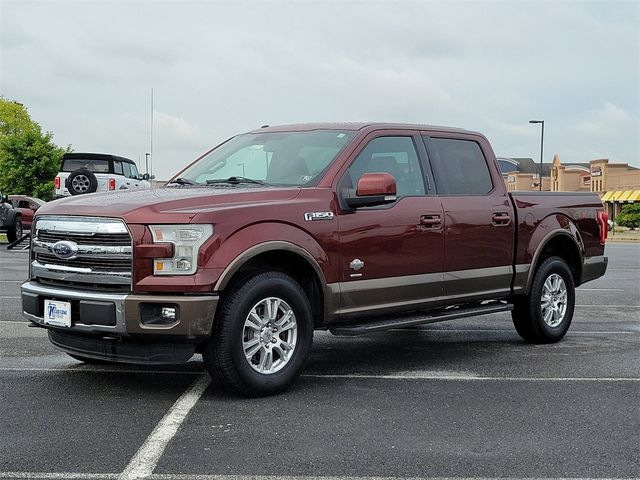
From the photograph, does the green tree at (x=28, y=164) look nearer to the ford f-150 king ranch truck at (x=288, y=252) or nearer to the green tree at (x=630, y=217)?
the green tree at (x=630, y=217)

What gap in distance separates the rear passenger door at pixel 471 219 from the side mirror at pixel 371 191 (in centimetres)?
96

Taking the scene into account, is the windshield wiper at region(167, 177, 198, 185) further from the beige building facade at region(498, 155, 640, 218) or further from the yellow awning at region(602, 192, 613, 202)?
the yellow awning at region(602, 192, 613, 202)

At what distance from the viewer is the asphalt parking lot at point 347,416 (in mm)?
4461

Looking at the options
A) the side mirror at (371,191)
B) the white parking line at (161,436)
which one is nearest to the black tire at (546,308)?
the side mirror at (371,191)

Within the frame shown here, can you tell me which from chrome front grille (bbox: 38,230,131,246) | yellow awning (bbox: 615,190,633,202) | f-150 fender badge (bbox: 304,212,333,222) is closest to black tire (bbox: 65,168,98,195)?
chrome front grille (bbox: 38,230,131,246)

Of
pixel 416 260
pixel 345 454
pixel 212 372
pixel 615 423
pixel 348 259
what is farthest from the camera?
pixel 416 260

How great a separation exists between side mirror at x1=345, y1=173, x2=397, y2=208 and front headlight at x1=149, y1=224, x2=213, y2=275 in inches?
55.6

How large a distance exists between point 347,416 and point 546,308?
147 inches

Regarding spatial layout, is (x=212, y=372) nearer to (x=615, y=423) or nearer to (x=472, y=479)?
(x=472, y=479)

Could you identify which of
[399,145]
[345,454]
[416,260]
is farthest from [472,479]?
[399,145]

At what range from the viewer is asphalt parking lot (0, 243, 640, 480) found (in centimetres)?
446

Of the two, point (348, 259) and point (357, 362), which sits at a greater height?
point (348, 259)

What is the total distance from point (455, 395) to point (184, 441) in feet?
7.04

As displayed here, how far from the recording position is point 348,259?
6.53 m
